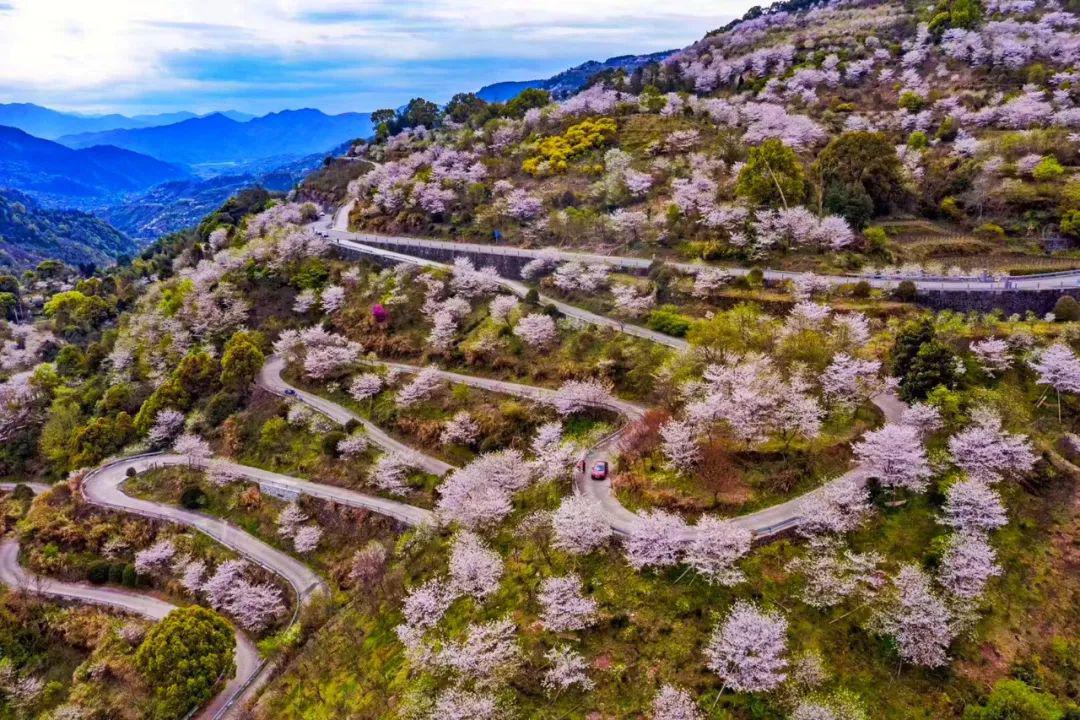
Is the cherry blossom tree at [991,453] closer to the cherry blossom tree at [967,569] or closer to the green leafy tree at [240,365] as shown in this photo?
the cherry blossom tree at [967,569]

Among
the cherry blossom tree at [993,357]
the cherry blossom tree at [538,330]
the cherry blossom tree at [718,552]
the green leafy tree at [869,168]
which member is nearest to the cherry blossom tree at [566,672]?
the cherry blossom tree at [718,552]

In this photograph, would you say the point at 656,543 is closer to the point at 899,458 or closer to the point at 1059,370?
the point at 899,458

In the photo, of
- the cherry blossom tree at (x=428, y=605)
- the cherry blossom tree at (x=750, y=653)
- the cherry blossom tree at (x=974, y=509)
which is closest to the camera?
the cherry blossom tree at (x=750, y=653)

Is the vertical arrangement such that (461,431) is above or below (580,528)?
below

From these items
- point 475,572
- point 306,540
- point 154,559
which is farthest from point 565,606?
point 154,559

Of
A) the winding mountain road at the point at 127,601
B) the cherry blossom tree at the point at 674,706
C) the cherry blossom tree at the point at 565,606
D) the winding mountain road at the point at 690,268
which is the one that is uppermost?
the winding mountain road at the point at 690,268

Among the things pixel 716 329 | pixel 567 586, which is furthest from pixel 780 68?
pixel 567 586

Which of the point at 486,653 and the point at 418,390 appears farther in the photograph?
the point at 418,390
